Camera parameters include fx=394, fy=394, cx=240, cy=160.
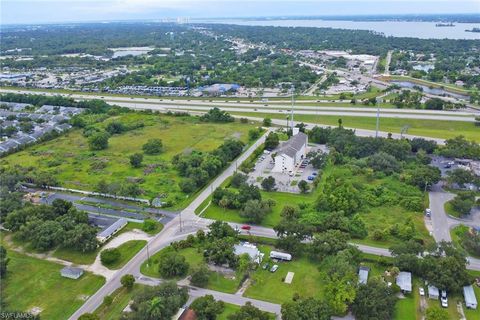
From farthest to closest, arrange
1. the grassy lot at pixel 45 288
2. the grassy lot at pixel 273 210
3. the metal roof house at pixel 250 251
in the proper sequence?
the grassy lot at pixel 273 210 → the metal roof house at pixel 250 251 → the grassy lot at pixel 45 288

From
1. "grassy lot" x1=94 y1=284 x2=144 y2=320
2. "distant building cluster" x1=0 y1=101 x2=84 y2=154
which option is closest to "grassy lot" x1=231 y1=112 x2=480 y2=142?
"distant building cluster" x1=0 y1=101 x2=84 y2=154

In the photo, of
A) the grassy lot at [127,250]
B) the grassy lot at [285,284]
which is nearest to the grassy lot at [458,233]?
the grassy lot at [285,284]

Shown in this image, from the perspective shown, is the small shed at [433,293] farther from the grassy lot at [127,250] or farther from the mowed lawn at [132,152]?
the mowed lawn at [132,152]

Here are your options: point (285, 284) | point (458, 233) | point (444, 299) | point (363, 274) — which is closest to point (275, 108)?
point (458, 233)

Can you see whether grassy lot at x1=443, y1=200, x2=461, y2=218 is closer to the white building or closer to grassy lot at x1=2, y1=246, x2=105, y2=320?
the white building

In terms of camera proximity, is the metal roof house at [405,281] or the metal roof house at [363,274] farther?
the metal roof house at [363,274]
